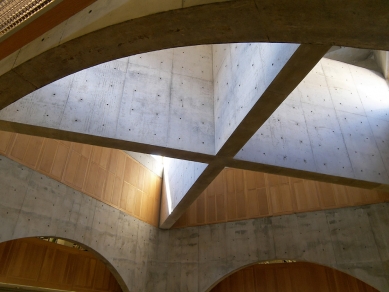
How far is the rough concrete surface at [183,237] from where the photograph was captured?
8586 mm

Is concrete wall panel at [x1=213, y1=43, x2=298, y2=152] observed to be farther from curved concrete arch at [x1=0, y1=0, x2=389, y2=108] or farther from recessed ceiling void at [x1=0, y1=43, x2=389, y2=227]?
curved concrete arch at [x1=0, y1=0, x2=389, y2=108]

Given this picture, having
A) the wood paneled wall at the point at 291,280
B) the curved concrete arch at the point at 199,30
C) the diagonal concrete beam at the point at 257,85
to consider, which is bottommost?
the wood paneled wall at the point at 291,280

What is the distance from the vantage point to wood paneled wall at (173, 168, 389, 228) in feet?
37.1

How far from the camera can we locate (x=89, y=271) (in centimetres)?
1219

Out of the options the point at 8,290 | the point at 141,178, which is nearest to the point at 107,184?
the point at 141,178

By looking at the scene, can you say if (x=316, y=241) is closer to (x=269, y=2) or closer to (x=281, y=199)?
(x=281, y=199)

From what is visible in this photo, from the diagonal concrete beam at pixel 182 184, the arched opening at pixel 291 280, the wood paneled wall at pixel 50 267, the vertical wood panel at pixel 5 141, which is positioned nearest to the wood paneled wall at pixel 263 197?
the diagonal concrete beam at pixel 182 184

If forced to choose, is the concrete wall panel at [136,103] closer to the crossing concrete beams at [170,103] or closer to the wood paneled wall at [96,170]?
the crossing concrete beams at [170,103]

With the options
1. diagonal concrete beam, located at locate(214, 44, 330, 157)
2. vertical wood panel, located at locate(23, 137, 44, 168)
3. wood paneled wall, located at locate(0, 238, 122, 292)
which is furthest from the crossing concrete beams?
wood paneled wall, located at locate(0, 238, 122, 292)

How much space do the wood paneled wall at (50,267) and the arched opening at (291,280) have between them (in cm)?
568

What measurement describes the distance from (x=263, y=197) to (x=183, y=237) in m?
4.09

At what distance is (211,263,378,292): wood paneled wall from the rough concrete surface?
7.21 feet

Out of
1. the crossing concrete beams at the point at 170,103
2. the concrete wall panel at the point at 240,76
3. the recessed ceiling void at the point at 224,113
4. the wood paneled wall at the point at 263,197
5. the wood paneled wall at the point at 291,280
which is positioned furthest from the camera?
the wood paneled wall at the point at 291,280

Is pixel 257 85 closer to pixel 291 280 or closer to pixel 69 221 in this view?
pixel 69 221
